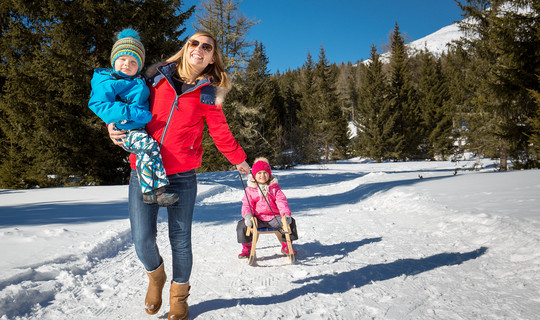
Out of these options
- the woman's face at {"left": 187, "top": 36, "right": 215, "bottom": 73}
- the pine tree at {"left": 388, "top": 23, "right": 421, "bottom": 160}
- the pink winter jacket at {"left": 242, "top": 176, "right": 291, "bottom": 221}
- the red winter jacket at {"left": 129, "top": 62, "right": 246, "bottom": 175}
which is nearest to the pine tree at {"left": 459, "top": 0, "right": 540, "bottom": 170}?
the pink winter jacket at {"left": 242, "top": 176, "right": 291, "bottom": 221}

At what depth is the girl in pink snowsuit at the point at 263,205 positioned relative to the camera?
4020mm

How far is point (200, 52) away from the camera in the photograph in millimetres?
2324

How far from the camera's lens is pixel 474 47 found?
15734 mm

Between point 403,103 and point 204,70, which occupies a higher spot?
point 403,103

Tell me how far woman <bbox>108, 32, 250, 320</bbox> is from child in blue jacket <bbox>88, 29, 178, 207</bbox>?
10cm

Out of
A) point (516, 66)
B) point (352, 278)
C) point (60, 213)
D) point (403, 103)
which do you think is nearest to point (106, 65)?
point (60, 213)

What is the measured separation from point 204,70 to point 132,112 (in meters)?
0.76

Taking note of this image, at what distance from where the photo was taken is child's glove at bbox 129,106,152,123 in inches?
77.9

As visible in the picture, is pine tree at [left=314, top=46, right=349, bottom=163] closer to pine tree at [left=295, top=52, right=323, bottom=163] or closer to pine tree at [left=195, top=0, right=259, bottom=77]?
pine tree at [left=295, top=52, right=323, bottom=163]

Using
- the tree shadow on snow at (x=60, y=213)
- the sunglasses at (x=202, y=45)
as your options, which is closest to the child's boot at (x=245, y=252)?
the sunglasses at (x=202, y=45)

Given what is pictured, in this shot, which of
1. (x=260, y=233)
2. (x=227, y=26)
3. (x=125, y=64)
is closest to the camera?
(x=125, y=64)

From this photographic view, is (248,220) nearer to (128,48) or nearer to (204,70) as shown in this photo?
(204,70)

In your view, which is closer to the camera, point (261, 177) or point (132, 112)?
point (132, 112)

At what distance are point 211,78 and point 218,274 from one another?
7.44 ft
